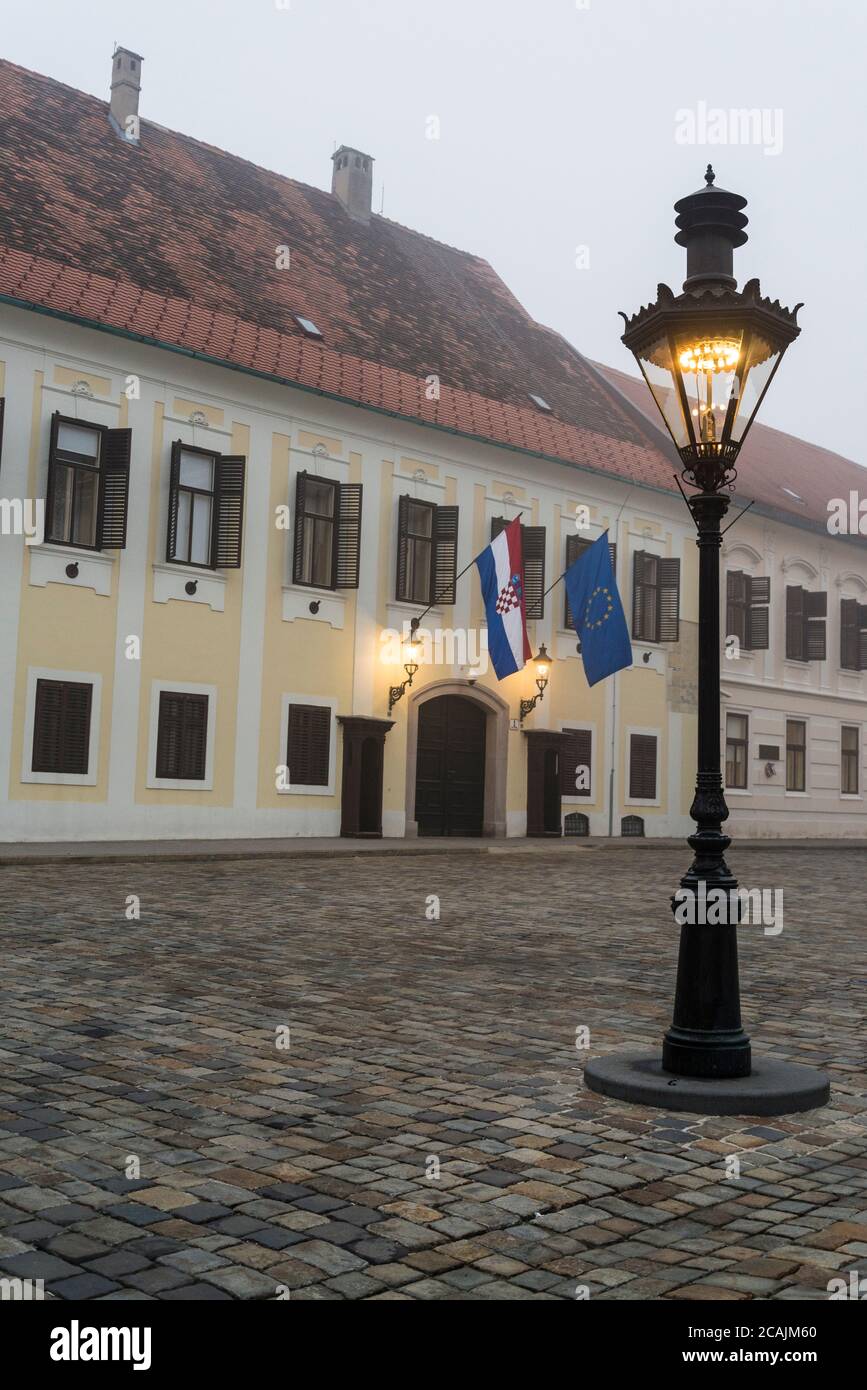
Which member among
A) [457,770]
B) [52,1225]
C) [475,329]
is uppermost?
[475,329]

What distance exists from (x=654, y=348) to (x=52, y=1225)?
4.37 m

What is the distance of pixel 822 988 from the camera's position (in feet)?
27.7

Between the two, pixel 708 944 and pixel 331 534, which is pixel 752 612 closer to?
pixel 331 534

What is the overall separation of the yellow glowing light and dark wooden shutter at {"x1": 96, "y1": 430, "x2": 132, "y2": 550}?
15.2 meters

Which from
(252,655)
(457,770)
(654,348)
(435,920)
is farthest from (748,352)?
(457,770)

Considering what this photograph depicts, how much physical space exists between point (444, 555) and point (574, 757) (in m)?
5.37

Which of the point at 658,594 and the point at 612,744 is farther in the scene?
the point at 658,594

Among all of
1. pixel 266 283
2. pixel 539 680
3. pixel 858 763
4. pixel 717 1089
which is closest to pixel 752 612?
pixel 858 763

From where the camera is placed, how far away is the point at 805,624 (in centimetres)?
3397

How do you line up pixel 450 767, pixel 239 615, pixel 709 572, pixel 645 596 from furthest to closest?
1. pixel 645 596
2. pixel 450 767
3. pixel 239 615
4. pixel 709 572

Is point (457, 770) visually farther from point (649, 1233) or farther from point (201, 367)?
point (649, 1233)

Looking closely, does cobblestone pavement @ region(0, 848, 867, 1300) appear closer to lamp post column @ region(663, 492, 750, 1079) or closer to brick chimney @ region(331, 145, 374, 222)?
lamp post column @ region(663, 492, 750, 1079)

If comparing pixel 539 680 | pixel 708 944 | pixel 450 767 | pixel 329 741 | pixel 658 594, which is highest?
pixel 658 594

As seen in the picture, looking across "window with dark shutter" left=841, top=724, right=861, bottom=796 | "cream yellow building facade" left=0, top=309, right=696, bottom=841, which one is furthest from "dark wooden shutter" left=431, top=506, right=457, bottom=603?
"window with dark shutter" left=841, top=724, right=861, bottom=796
